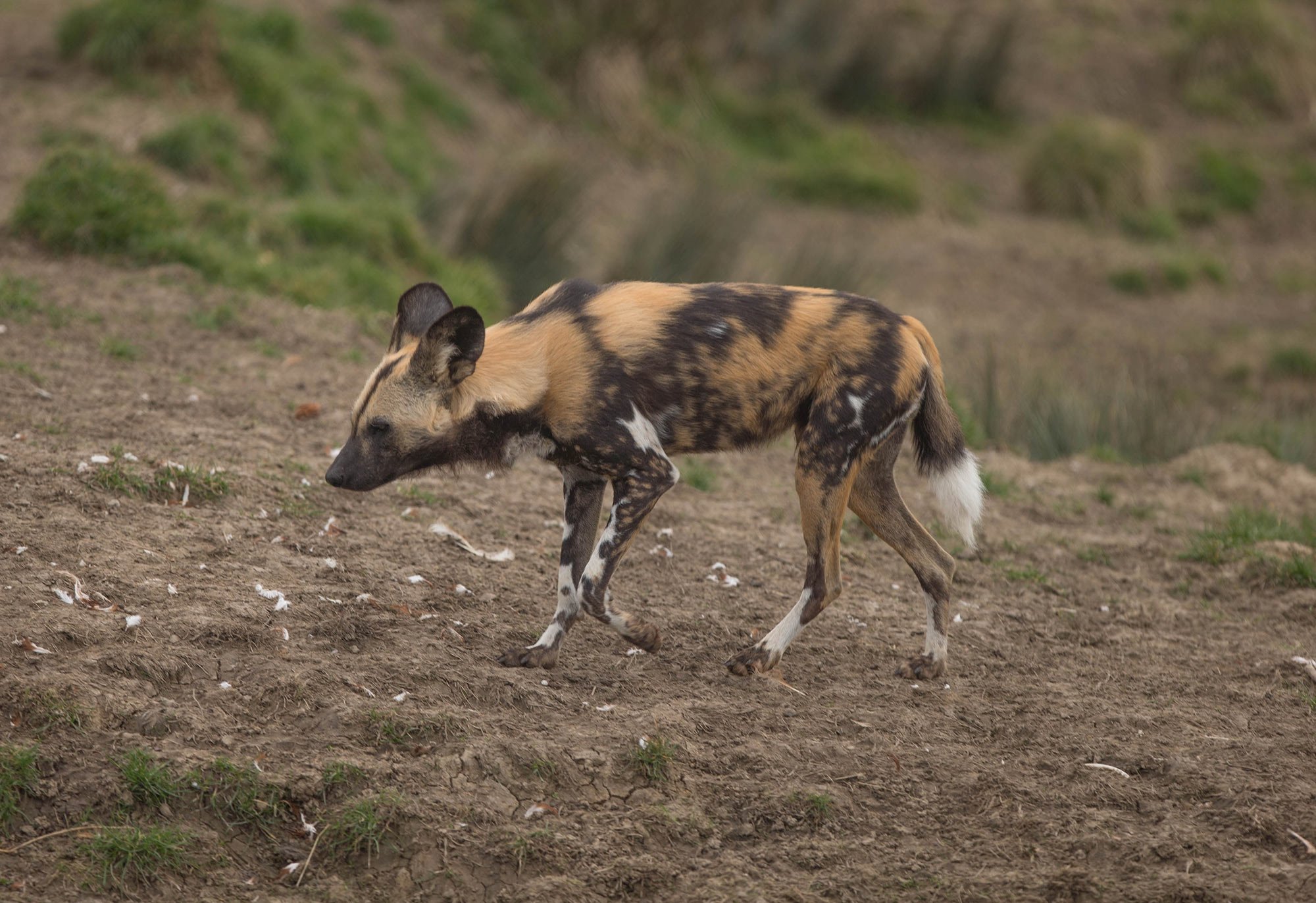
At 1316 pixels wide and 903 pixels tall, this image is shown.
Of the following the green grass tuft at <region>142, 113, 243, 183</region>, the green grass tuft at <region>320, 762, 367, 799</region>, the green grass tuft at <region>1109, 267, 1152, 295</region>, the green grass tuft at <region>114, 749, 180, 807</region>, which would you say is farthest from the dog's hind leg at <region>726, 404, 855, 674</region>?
the green grass tuft at <region>1109, 267, 1152, 295</region>

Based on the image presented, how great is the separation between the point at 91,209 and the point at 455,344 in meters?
3.99

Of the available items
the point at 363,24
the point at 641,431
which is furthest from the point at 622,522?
the point at 363,24

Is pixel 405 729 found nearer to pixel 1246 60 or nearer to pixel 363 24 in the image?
pixel 363 24

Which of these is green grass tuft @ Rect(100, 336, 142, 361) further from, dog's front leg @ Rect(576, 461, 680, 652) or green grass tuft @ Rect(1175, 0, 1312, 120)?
green grass tuft @ Rect(1175, 0, 1312, 120)

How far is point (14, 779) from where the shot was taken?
116 inches

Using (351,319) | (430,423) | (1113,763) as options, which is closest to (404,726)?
(430,423)

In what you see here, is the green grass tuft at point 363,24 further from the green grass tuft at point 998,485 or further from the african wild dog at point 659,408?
the african wild dog at point 659,408

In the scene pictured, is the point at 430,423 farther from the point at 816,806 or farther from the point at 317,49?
the point at 317,49

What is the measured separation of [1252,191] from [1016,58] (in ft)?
10.4

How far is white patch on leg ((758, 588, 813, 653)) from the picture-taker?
4.00m

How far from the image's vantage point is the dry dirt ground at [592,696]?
304 cm

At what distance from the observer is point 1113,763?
3.59 meters

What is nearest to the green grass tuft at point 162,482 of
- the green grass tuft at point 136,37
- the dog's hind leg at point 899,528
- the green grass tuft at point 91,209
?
the dog's hind leg at point 899,528

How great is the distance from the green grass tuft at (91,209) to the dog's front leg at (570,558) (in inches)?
150
